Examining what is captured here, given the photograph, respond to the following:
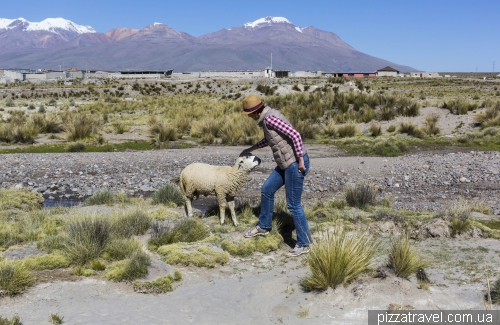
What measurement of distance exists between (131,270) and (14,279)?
1.36 metres

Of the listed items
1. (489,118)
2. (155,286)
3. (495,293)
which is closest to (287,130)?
(155,286)

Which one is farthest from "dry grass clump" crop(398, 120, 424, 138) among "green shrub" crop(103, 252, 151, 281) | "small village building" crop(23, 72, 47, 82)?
"small village building" crop(23, 72, 47, 82)

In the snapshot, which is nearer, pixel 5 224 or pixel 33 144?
pixel 5 224

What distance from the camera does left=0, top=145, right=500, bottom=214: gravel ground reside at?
1250 centimetres

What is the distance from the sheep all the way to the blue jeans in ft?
2.41

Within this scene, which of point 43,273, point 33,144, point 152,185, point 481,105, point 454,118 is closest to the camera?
point 43,273

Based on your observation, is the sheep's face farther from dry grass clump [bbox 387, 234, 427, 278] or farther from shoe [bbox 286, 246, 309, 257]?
dry grass clump [bbox 387, 234, 427, 278]

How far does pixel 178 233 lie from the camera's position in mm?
7594

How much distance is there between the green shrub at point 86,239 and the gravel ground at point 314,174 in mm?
5218

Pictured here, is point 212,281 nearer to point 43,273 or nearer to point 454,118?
point 43,273

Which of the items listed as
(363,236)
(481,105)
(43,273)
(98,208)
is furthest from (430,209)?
(481,105)

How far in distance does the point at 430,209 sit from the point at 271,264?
5506 millimetres

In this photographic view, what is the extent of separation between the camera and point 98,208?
32.2ft

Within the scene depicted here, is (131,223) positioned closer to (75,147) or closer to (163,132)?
(75,147)
